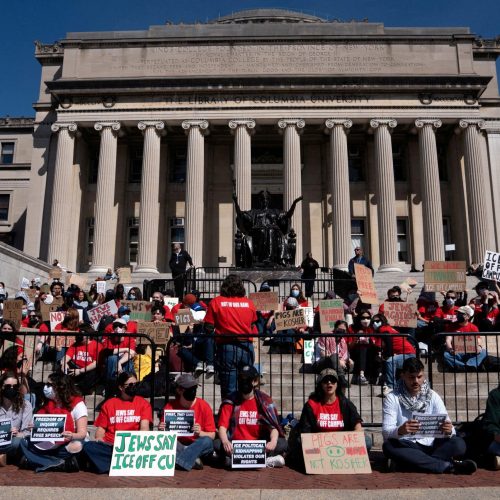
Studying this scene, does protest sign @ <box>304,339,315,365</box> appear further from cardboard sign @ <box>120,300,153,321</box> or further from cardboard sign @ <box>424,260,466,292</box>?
cardboard sign @ <box>424,260,466,292</box>

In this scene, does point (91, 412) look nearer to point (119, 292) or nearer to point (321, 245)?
point (119, 292)

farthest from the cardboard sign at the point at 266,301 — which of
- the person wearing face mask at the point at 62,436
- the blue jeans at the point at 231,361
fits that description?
the person wearing face mask at the point at 62,436

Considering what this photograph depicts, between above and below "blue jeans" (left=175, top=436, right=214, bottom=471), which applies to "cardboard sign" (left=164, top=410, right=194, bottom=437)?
above

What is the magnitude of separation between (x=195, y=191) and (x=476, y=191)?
647 inches

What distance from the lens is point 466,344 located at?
30.7 feet

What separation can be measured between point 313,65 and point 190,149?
31.0 ft

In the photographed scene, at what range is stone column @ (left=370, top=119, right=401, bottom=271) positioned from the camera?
1228 inches

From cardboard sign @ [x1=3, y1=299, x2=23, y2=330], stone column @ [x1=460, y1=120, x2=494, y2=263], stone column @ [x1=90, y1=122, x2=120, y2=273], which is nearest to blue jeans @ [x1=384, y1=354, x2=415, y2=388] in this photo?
cardboard sign @ [x1=3, y1=299, x2=23, y2=330]

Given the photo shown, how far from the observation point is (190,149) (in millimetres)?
33031

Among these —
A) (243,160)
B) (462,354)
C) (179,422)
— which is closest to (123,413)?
(179,422)

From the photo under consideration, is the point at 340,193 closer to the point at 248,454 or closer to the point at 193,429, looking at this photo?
the point at 193,429

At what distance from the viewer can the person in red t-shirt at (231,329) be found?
7727mm

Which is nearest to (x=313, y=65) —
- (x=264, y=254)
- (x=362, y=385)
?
(x=264, y=254)

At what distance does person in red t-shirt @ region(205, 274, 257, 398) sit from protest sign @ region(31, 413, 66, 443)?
7.39 feet
